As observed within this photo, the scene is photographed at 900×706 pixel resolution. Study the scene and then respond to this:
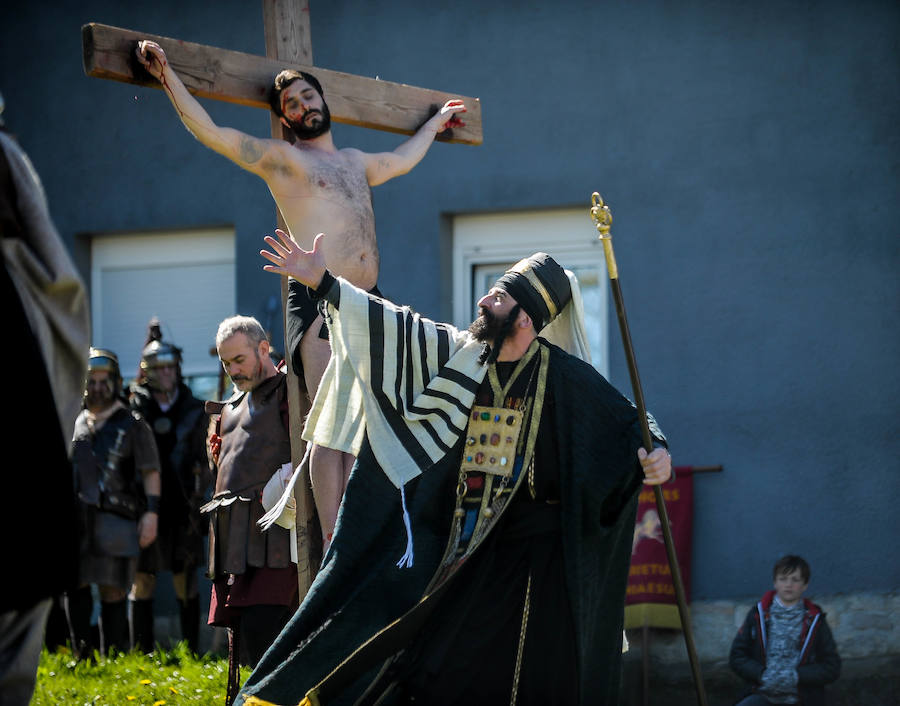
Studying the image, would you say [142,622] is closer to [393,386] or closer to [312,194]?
[312,194]

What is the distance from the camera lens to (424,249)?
34.0 ft

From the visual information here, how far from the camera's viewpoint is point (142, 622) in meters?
9.43

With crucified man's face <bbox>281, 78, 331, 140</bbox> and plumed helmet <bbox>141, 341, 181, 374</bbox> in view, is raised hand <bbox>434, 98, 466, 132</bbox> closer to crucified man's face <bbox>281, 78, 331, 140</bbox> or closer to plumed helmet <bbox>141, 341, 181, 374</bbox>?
crucified man's face <bbox>281, 78, 331, 140</bbox>

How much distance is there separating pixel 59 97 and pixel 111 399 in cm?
340

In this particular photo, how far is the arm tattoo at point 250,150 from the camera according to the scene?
20.6ft

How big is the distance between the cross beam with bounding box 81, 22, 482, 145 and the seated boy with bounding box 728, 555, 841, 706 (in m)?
3.13

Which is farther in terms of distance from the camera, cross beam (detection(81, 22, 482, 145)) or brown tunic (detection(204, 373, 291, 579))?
brown tunic (detection(204, 373, 291, 579))

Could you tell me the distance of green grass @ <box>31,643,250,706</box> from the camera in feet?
24.1

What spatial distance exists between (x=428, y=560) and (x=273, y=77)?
2293mm

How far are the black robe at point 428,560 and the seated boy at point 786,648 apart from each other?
8.62 feet

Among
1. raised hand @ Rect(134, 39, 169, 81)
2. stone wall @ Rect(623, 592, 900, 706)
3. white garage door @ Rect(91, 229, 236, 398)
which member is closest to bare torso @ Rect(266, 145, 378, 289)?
raised hand @ Rect(134, 39, 169, 81)

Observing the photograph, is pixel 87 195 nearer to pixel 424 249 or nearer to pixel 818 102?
pixel 424 249

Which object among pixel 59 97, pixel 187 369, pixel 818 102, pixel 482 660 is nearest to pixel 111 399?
pixel 187 369

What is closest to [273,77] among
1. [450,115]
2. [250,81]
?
[250,81]
